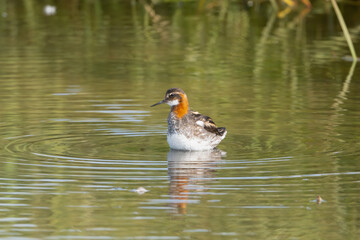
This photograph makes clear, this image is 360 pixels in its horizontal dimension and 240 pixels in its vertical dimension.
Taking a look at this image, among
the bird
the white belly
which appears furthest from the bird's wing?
the white belly

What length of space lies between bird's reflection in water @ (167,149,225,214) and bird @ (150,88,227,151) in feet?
0.38

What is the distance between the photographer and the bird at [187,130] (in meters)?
13.2

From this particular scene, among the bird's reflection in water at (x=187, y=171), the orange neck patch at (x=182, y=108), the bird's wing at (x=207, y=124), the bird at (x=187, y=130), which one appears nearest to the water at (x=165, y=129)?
the bird's reflection in water at (x=187, y=171)

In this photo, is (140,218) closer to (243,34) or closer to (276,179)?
(276,179)

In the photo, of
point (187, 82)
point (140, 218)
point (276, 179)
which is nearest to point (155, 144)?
point (276, 179)

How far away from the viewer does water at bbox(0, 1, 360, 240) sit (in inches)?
369

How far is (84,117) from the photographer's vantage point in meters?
15.5

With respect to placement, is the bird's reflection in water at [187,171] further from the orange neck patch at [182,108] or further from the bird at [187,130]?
the orange neck patch at [182,108]

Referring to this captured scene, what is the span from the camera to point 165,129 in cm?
1481

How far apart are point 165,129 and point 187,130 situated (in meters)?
1.61

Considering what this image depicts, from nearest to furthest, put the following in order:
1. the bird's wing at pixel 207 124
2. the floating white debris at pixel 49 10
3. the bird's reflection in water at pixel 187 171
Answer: the bird's reflection in water at pixel 187 171 < the bird's wing at pixel 207 124 < the floating white debris at pixel 49 10

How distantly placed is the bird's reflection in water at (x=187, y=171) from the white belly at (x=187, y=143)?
0.24 ft

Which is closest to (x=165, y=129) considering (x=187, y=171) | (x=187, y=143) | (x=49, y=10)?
(x=187, y=143)

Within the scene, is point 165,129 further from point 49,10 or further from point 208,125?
point 49,10
